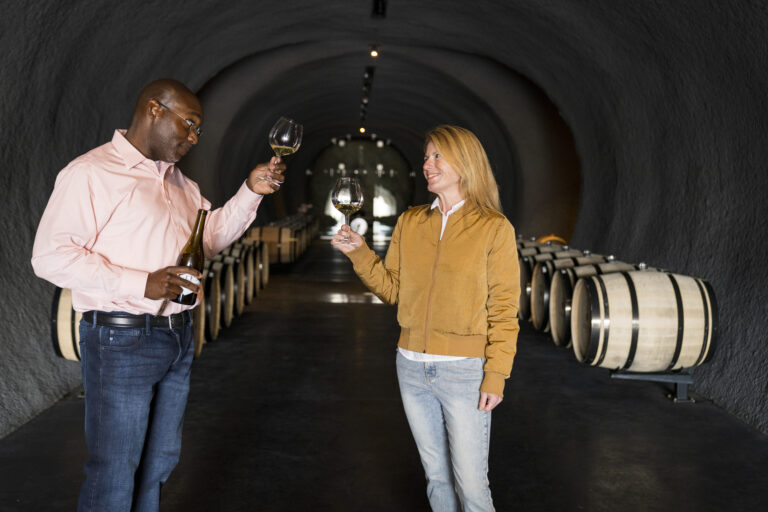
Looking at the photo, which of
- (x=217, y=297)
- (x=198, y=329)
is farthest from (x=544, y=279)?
(x=198, y=329)

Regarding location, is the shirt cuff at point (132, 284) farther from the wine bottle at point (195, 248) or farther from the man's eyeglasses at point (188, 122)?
the man's eyeglasses at point (188, 122)

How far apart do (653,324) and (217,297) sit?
3658 mm

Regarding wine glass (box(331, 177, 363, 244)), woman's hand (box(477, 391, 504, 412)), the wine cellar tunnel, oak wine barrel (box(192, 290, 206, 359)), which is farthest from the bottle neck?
oak wine barrel (box(192, 290, 206, 359))

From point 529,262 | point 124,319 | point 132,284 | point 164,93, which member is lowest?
point 529,262

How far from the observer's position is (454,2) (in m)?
6.99

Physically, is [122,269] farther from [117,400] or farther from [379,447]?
[379,447]

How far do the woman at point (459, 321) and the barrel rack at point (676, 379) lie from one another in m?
2.89

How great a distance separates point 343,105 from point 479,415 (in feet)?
52.7

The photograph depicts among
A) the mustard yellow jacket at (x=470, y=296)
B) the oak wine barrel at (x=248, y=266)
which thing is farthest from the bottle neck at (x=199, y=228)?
the oak wine barrel at (x=248, y=266)

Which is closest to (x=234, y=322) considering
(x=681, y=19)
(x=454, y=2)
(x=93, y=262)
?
(x=454, y=2)

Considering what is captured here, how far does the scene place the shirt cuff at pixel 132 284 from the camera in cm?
192

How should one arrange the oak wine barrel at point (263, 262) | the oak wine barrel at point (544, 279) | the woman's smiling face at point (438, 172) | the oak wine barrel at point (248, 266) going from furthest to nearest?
1. the oak wine barrel at point (263, 262)
2. the oak wine barrel at point (248, 266)
3. the oak wine barrel at point (544, 279)
4. the woman's smiling face at point (438, 172)

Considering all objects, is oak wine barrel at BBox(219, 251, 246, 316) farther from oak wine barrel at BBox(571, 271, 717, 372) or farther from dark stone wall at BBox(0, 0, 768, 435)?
oak wine barrel at BBox(571, 271, 717, 372)

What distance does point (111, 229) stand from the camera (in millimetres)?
2018
